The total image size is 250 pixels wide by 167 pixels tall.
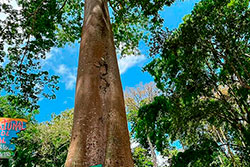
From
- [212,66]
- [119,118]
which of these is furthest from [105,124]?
[212,66]

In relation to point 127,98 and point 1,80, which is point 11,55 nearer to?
point 1,80

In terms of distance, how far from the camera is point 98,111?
1.83 m

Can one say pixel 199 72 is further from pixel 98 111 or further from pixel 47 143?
pixel 47 143

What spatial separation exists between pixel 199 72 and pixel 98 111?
5314 mm

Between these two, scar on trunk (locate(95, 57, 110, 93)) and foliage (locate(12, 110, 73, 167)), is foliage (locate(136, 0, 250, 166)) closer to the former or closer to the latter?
scar on trunk (locate(95, 57, 110, 93))

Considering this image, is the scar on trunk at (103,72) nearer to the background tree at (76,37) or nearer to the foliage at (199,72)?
the background tree at (76,37)

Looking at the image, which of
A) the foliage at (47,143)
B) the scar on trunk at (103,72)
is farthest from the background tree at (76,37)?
the foliage at (47,143)

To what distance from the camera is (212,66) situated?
7.11m

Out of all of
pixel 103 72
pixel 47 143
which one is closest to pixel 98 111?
pixel 103 72

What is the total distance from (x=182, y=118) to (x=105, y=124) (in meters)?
4.97

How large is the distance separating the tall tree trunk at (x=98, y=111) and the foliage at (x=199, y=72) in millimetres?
3969

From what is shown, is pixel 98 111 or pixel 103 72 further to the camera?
pixel 103 72

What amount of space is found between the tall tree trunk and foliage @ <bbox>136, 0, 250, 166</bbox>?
13.0 feet

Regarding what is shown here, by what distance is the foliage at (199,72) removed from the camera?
18.3 ft
